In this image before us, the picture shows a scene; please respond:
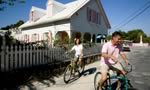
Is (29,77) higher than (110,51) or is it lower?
lower

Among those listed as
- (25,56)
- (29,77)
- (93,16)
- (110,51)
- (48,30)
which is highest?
(93,16)

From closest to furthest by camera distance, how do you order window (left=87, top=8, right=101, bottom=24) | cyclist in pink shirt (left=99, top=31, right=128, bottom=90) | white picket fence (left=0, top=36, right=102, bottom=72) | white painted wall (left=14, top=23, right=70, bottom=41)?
cyclist in pink shirt (left=99, top=31, right=128, bottom=90), white picket fence (left=0, top=36, right=102, bottom=72), white painted wall (left=14, top=23, right=70, bottom=41), window (left=87, top=8, right=101, bottom=24)

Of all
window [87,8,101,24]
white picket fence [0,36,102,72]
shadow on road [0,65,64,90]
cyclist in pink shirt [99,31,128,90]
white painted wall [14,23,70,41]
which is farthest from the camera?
window [87,8,101,24]

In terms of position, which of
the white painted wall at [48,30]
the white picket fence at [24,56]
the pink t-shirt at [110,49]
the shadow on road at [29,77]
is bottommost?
the shadow on road at [29,77]

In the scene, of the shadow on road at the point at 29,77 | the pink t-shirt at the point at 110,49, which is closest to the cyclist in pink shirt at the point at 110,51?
the pink t-shirt at the point at 110,49

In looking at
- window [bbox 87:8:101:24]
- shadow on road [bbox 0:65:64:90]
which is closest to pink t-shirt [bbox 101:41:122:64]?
shadow on road [bbox 0:65:64:90]

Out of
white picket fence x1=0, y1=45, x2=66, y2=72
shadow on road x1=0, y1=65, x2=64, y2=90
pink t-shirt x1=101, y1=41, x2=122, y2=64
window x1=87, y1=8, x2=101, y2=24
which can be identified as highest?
window x1=87, y1=8, x2=101, y2=24

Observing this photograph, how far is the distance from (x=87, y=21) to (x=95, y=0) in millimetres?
3696

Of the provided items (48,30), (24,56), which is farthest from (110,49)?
(48,30)

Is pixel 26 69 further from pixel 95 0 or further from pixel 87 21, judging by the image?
pixel 95 0

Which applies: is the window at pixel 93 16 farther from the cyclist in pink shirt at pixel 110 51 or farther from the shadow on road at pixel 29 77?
the cyclist in pink shirt at pixel 110 51

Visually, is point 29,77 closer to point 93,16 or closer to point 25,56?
point 25,56

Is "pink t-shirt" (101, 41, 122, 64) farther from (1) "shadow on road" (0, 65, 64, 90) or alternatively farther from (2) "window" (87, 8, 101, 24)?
(2) "window" (87, 8, 101, 24)

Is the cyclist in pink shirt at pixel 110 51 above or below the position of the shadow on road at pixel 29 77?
above
